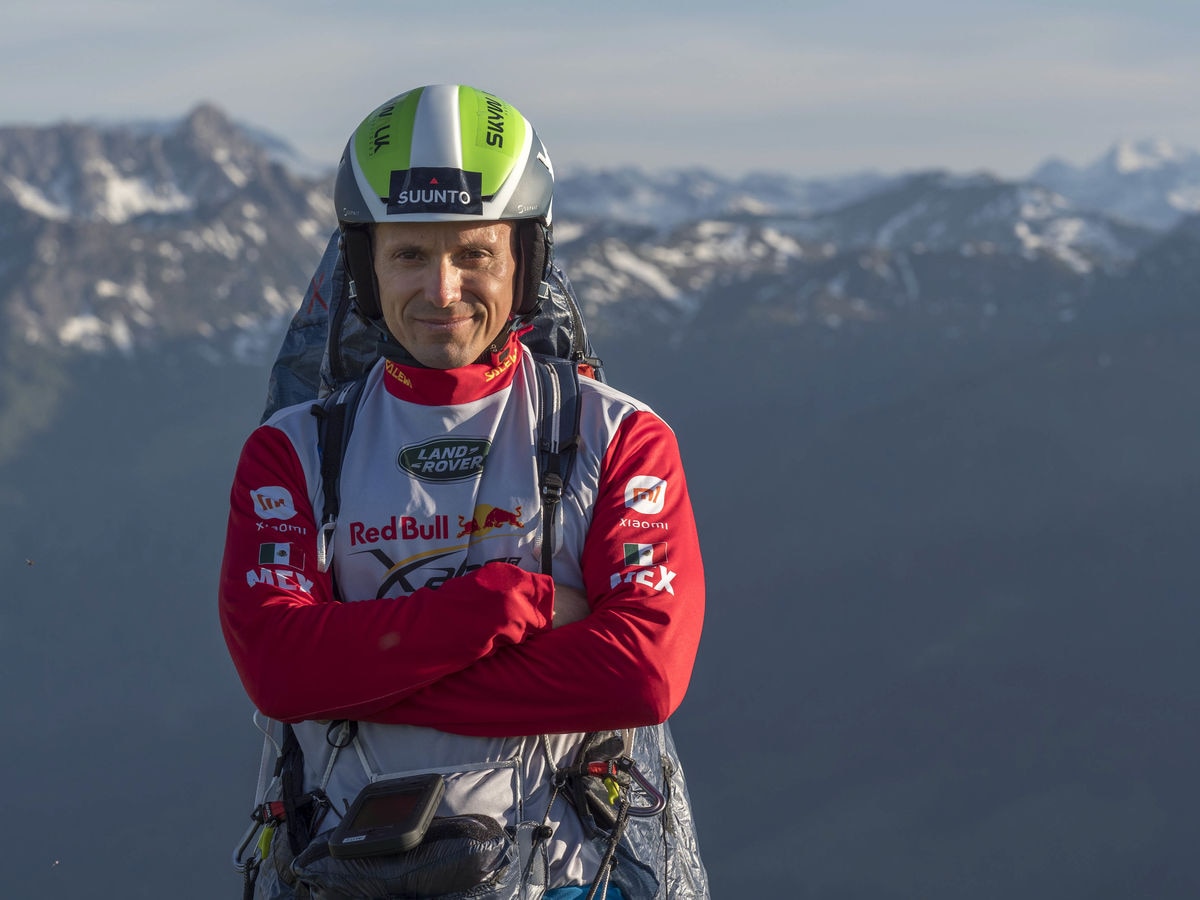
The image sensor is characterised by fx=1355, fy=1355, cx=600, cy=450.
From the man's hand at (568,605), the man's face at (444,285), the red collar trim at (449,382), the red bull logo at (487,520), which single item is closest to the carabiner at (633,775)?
the man's hand at (568,605)

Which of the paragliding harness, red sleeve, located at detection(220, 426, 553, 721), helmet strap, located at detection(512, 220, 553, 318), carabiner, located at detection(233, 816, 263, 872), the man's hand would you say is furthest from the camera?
helmet strap, located at detection(512, 220, 553, 318)

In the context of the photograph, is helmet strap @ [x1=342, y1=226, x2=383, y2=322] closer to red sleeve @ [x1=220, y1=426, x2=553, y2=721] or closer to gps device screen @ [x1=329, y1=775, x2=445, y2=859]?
red sleeve @ [x1=220, y1=426, x2=553, y2=721]

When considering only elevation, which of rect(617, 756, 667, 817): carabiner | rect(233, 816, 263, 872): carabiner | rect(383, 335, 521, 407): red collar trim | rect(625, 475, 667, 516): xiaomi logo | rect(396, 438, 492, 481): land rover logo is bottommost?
rect(233, 816, 263, 872): carabiner

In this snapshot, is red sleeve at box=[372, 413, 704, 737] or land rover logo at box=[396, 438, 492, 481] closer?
red sleeve at box=[372, 413, 704, 737]

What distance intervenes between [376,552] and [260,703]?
2.38 ft

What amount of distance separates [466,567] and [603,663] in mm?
702

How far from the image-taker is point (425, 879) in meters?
4.56

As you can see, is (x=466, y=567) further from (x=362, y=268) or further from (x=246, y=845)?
(x=246, y=845)

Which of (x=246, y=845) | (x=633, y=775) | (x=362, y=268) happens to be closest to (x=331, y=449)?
(x=362, y=268)

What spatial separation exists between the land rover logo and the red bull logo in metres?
0.16

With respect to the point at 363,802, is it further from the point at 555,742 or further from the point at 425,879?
the point at 555,742

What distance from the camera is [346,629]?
4.93m

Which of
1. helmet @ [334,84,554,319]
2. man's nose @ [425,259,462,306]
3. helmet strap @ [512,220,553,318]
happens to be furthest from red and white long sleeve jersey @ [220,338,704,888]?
helmet @ [334,84,554,319]

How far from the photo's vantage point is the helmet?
5.33 metres
